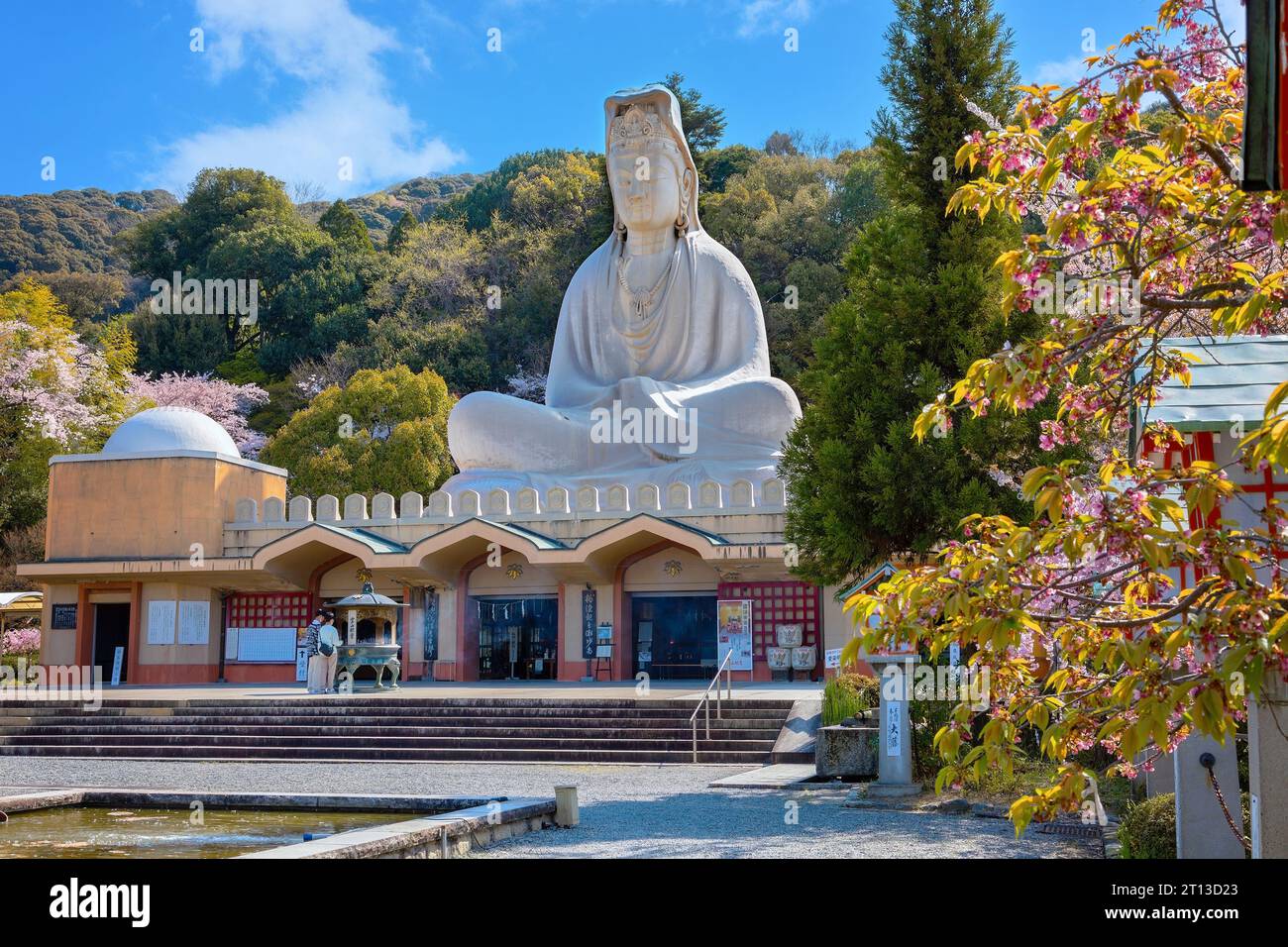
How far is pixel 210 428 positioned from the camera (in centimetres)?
2811

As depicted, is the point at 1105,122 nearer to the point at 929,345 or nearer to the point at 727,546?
the point at 929,345

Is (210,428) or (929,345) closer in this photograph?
(929,345)

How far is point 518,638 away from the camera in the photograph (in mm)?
26125

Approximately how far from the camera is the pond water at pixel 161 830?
8930 millimetres

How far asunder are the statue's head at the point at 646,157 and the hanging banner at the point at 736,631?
930 centimetres

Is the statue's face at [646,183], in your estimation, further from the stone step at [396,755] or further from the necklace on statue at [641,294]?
the stone step at [396,755]

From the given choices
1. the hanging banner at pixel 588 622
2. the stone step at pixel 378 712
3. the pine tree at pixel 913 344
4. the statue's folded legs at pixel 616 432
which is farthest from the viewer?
the statue's folded legs at pixel 616 432

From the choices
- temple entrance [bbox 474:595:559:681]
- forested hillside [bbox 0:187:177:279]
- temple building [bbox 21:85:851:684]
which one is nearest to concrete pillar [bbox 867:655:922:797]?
temple building [bbox 21:85:851:684]

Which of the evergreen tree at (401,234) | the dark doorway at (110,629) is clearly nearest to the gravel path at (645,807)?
the dark doorway at (110,629)

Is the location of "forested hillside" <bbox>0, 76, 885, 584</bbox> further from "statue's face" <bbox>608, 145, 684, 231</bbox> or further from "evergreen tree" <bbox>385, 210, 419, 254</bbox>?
"statue's face" <bbox>608, 145, 684, 231</bbox>

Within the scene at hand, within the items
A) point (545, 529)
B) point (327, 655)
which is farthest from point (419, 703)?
point (545, 529)

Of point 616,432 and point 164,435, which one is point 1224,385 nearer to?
point 616,432
